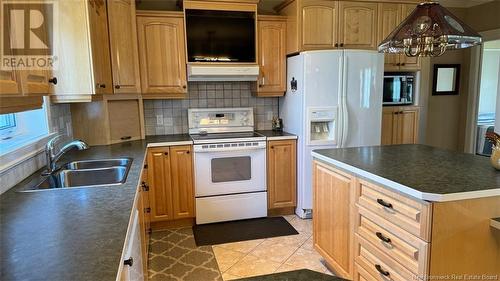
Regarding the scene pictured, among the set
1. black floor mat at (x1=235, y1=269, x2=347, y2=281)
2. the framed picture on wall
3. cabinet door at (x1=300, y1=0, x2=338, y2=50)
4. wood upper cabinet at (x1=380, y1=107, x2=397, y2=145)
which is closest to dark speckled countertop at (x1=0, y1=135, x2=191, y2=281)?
black floor mat at (x1=235, y1=269, x2=347, y2=281)

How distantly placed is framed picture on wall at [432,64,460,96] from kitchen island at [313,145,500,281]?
2607 millimetres

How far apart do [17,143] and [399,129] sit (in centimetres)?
374

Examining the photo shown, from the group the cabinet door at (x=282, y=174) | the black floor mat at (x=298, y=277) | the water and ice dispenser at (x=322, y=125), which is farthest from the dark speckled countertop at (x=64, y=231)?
the water and ice dispenser at (x=322, y=125)

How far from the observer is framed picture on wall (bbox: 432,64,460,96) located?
180 inches

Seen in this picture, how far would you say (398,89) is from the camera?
3.87m

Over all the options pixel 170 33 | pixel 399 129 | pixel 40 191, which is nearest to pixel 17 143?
pixel 40 191

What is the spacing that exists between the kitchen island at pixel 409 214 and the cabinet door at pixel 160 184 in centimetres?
160

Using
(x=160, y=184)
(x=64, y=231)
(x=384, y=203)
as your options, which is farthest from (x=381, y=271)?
(x=160, y=184)

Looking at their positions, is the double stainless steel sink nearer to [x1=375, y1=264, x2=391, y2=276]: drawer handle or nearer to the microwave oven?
[x1=375, y1=264, x2=391, y2=276]: drawer handle

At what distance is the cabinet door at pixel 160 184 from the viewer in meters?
3.25

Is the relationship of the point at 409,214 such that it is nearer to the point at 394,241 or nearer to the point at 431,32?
the point at 394,241

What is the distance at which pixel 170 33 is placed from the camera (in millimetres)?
3402

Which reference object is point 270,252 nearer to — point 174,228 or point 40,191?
point 174,228

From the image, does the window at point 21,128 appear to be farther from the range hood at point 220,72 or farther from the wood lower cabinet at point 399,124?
the wood lower cabinet at point 399,124
